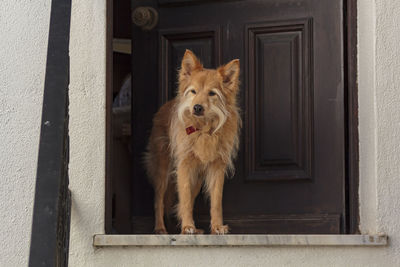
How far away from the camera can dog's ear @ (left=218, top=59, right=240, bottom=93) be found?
4.04 m

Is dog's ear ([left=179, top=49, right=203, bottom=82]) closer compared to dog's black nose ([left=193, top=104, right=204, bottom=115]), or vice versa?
dog's black nose ([left=193, top=104, right=204, bottom=115])

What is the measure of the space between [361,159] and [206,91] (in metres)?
0.90

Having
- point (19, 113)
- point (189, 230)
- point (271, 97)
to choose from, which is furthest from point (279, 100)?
point (19, 113)

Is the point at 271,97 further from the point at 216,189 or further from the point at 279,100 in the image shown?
the point at 216,189

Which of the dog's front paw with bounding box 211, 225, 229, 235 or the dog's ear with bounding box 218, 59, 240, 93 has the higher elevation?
the dog's ear with bounding box 218, 59, 240, 93

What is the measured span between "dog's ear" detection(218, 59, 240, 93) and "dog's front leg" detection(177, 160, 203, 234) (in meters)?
0.48

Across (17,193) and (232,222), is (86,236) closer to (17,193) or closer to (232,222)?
(17,193)

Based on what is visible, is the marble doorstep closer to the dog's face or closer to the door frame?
the door frame

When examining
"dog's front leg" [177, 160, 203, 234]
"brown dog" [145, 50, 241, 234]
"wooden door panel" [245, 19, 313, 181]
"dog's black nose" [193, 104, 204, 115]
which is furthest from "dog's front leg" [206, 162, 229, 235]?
"wooden door panel" [245, 19, 313, 181]

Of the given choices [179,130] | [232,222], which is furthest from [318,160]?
[179,130]

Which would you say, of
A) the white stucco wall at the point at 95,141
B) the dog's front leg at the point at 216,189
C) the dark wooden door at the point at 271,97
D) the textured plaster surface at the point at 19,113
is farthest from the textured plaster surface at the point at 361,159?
Result: the dark wooden door at the point at 271,97

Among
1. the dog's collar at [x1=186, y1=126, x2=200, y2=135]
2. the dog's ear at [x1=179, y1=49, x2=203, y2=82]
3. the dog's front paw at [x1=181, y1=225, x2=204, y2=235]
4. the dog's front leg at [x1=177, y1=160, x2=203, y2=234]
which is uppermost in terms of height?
the dog's ear at [x1=179, y1=49, x2=203, y2=82]

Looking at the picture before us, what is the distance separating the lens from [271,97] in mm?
4598

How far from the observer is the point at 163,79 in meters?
4.74
